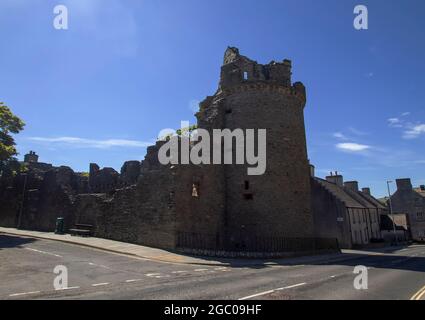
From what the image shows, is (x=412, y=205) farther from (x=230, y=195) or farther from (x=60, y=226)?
(x=60, y=226)

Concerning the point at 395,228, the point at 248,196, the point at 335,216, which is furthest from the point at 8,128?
the point at 395,228

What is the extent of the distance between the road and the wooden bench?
7.93m

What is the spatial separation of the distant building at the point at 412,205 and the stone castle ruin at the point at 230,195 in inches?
1677

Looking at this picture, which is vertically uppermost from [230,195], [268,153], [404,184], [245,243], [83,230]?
[404,184]

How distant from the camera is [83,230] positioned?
23.0 m

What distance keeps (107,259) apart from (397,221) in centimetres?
5330

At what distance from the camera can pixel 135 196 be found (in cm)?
2041

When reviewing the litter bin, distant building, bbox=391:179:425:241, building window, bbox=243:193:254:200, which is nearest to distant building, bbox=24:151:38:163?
the litter bin

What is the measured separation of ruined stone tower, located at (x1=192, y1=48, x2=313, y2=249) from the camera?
21.7 metres

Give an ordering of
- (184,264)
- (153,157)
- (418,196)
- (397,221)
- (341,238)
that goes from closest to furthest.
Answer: (184,264) < (153,157) < (341,238) < (397,221) < (418,196)

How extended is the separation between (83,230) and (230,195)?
10960 mm
